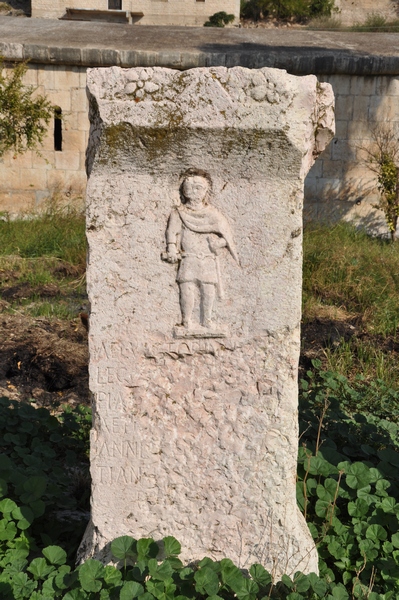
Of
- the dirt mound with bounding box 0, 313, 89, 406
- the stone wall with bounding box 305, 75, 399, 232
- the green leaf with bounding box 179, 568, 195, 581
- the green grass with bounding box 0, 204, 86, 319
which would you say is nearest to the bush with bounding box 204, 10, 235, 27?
the stone wall with bounding box 305, 75, 399, 232

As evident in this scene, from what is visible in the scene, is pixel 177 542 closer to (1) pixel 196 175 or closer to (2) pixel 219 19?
(1) pixel 196 175

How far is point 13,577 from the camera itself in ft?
7.68

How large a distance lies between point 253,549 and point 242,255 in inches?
44.4

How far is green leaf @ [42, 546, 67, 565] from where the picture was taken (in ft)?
8.06

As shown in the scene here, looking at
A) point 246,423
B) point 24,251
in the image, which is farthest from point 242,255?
point 24,251

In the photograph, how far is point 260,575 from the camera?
2.37 metres

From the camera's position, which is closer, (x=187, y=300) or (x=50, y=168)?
(x=187, y=300)

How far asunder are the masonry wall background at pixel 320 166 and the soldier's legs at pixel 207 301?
811 centimetres

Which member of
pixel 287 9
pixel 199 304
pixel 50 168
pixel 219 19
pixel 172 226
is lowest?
pixel 50 168

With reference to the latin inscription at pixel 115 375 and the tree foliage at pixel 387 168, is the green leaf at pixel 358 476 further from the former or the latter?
the tree foliage at pixel 387 168

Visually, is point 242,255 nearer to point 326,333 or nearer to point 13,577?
point 13,577

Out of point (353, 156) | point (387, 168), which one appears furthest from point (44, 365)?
point (353, 156)

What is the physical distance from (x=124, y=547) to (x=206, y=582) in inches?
13.2

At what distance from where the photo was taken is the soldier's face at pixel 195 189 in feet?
7.57
